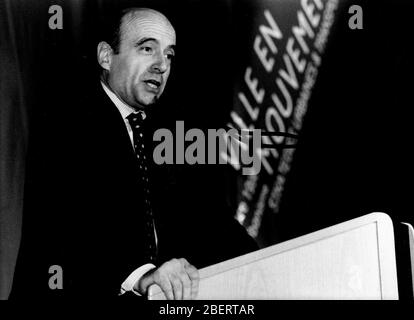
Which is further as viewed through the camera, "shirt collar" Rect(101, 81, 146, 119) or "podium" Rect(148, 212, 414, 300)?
"shirt collar" Rect(101, 81, 146, 119)

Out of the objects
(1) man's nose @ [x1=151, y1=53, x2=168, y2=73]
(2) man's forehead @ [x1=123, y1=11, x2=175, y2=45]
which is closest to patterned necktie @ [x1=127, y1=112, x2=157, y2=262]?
(1) man's nose @ [x1=151, y1=53, x2=168, y2=73]

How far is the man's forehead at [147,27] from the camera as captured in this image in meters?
1.88

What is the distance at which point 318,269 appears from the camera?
5.29ft

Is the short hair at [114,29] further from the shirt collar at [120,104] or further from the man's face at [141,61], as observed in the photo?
the shirt collar at [120,104]

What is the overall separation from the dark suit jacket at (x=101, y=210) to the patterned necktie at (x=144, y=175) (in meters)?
0.02

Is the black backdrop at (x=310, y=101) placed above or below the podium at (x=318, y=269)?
above

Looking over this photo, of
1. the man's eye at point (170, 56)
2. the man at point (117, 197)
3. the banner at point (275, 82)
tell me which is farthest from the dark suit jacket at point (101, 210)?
the man's eye at point (170, 56)

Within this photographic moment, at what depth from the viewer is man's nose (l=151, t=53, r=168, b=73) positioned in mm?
1874

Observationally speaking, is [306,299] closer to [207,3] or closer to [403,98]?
[403,98]

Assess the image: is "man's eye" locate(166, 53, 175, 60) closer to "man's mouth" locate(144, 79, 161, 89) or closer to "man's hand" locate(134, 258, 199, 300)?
"man's mouth" locate(144, 79, 161, 89)

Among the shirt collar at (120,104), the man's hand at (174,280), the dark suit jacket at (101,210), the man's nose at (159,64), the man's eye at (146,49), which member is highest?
the man's eye at (146,49)

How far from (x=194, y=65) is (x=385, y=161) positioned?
27.1 inches

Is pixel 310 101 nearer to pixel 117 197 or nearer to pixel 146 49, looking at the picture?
pixel 146 49

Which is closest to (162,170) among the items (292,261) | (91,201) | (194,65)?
(91,201)
